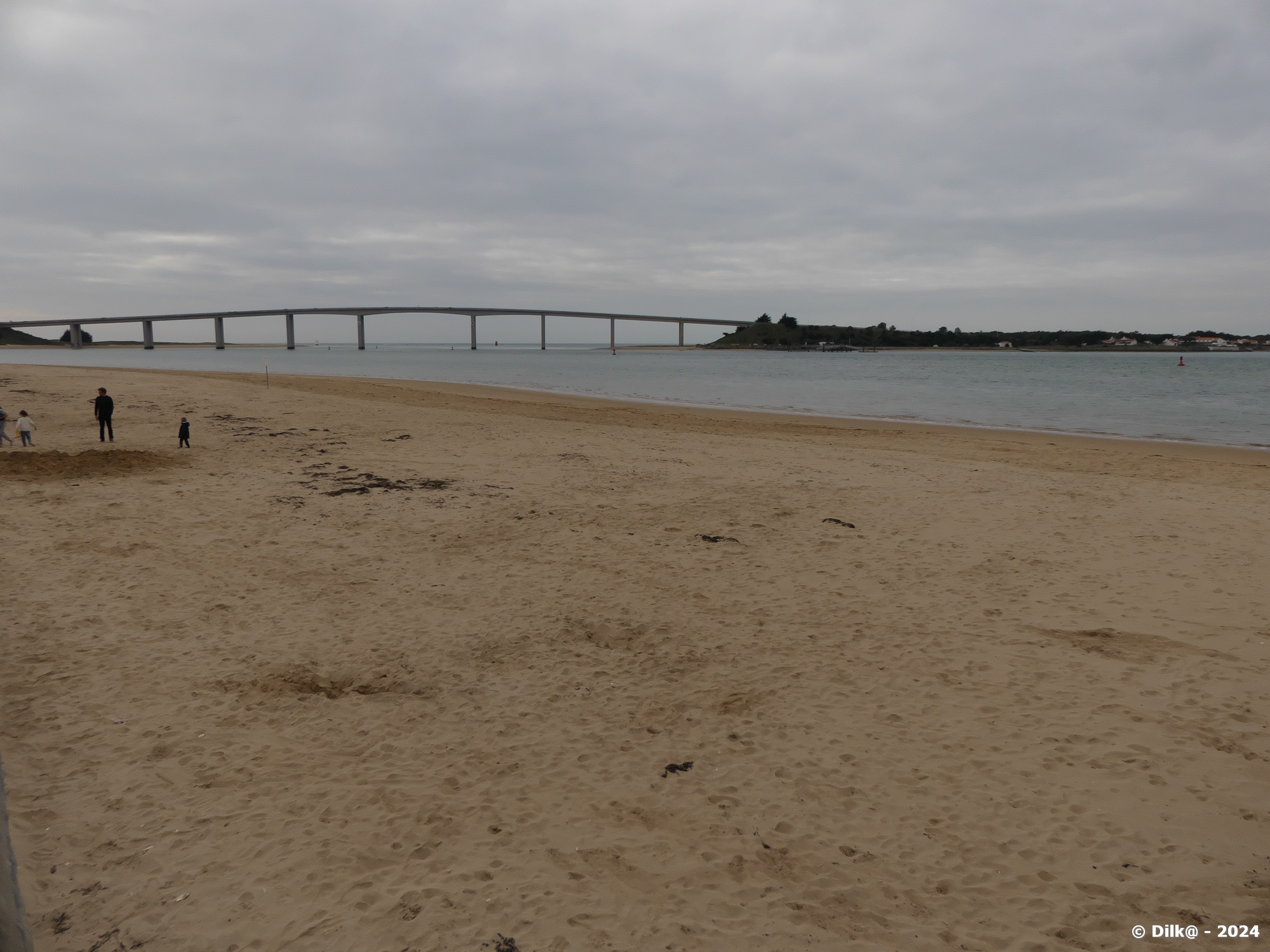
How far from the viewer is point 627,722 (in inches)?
187

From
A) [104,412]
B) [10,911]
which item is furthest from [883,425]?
[10,911]

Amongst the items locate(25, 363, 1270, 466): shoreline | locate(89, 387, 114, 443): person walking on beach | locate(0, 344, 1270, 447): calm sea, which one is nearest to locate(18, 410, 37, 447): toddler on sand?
locate(89, 387, 114, 443): person walking on beach

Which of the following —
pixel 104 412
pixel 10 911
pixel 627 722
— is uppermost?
pixel 104 412

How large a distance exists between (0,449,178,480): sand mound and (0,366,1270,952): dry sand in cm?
138

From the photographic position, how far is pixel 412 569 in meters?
7.48

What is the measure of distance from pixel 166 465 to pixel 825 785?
40.4 ft

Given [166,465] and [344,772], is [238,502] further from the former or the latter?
[344,772]

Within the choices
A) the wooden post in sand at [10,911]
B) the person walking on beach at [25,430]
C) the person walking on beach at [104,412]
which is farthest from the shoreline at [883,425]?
the wooden post in sand at [10,911]

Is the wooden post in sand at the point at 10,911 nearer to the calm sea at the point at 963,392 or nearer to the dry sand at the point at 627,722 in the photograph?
the dry sand at the point at 627,722

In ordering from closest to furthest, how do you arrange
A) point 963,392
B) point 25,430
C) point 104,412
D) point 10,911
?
point 10,911 < point 25,430 < point 104,412 < point 963,392

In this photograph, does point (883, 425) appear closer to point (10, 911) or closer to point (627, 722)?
point (627, 722)

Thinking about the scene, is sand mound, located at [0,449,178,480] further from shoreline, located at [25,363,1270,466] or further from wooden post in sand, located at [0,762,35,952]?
shoreline, located at [25,363,1270,466]

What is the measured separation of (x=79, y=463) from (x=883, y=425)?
21.8 metres

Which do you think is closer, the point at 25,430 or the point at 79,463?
the point at 79,463
